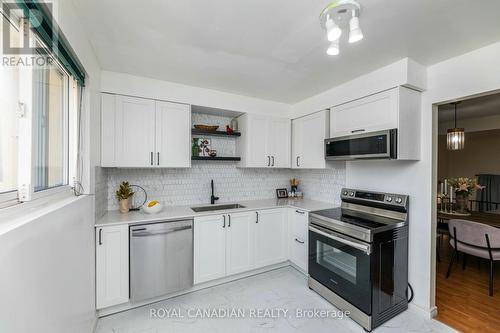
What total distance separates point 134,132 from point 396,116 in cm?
271

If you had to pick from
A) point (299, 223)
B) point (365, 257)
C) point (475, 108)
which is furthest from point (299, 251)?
point (475, 108)

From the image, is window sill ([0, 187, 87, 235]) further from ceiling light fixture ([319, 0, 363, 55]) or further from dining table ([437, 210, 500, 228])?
dining table ([437, 210, 500, 228])

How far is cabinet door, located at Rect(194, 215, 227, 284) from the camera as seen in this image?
2.44m

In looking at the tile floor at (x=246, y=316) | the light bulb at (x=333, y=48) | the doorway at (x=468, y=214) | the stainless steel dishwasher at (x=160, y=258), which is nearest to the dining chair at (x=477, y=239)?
the doorway at (x=468, y=214)

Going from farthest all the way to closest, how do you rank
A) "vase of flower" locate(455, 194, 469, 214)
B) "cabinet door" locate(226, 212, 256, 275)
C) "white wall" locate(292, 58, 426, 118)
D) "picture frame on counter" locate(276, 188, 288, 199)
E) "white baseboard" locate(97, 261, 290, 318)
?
"picture frame on counter" locate(276, 188, 288, 199) < "vase of flower" locate(455, 194, 469, 214) < "cabinet door" locate(226, 212, 256, 275) < "white baseboard" locate(97, 261, 290, 318) < "white wall" locate(292, 58, 426, 118)

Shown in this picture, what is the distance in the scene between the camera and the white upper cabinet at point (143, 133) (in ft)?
7.48

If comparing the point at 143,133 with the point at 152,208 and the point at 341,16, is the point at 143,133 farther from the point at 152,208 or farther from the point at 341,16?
the point at 341,16

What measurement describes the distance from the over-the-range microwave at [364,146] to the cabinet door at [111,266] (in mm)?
2440

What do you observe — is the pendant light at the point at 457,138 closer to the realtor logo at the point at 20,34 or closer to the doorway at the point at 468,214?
the doorway at the point at 468,214

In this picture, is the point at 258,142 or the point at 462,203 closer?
the point at 258,142

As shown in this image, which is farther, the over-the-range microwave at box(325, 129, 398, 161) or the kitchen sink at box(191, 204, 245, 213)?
→ the kitchen sink at box(191, 204, 245, 213)

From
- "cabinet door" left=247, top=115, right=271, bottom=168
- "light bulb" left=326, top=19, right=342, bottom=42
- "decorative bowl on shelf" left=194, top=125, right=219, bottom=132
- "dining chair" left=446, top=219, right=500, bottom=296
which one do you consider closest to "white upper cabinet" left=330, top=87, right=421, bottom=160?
"light bulb" left=326, top=19, right=342, bottom=42

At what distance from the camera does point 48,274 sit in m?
1.02

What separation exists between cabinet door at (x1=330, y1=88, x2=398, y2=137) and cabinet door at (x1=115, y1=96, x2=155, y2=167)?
2214 mm
